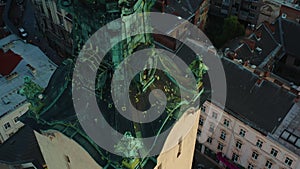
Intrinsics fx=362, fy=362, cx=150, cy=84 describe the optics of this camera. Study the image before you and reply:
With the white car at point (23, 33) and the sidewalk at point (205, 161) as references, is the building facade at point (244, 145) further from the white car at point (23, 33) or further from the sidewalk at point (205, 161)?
the white car at point (23, 33)

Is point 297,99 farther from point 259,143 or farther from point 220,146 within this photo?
point 220,146

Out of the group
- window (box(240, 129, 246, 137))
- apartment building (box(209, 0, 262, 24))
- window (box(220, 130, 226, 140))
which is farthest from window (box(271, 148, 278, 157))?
apartment building (box(209, 0, 262, 24))

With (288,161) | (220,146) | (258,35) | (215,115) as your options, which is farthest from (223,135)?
(258,35)

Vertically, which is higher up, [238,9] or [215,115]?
[238,9]

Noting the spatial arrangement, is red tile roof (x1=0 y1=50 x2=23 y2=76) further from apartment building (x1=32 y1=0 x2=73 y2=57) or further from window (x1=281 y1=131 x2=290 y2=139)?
window (x1=281 y1=131 x2=290 y2=139)

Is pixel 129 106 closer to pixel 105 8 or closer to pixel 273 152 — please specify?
pixel 105 8

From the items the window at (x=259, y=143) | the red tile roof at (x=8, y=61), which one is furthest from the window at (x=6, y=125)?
the window at (x=259, y=143)
